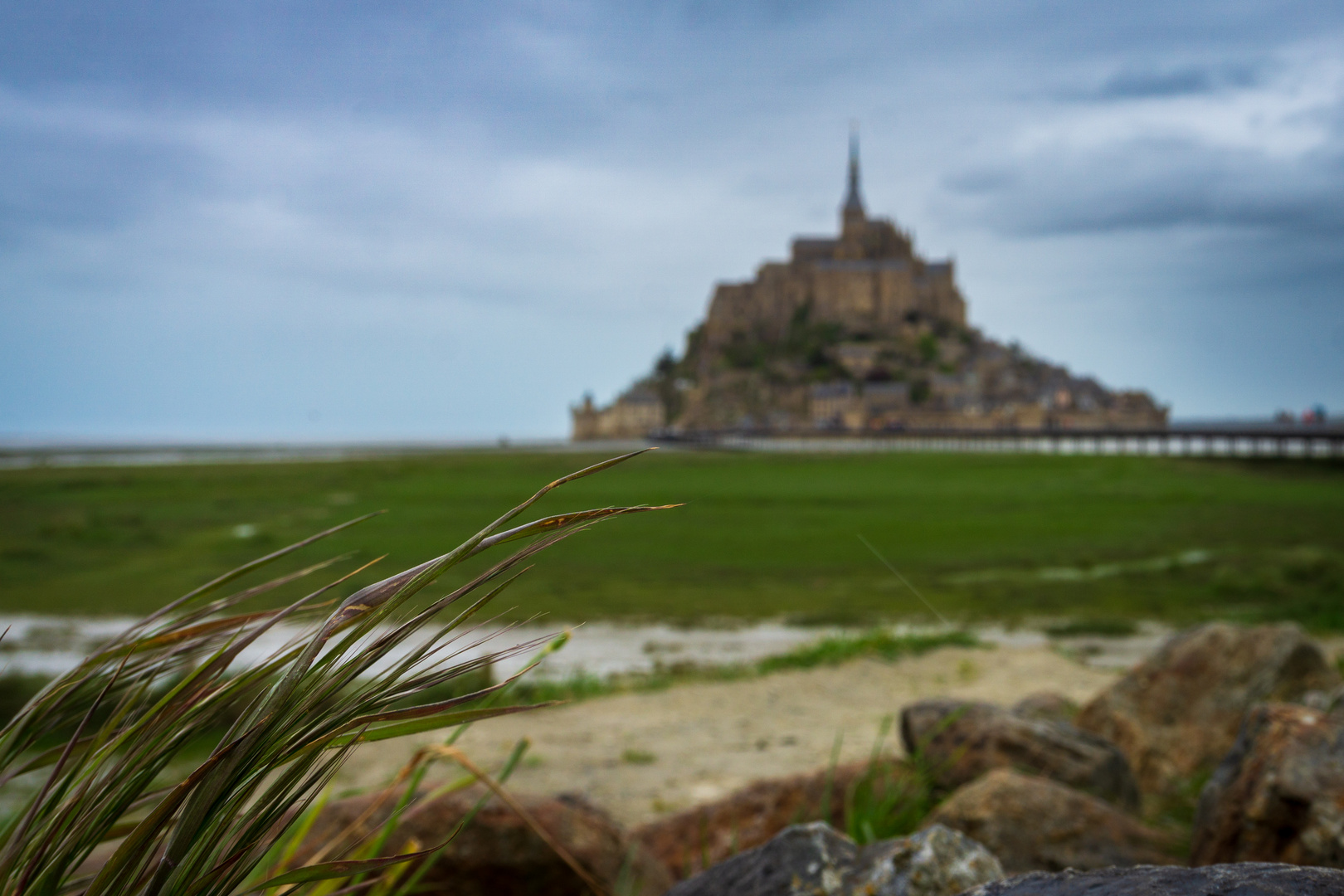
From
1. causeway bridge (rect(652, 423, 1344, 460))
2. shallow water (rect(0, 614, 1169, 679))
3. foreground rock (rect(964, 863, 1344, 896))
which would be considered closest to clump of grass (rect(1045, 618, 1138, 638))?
shallow water (rect(0, 614, 1169, 679))

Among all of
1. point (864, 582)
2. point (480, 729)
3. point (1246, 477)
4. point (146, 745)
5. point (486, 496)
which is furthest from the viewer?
point (1246, 477)

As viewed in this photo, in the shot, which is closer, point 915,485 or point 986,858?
point 986,858

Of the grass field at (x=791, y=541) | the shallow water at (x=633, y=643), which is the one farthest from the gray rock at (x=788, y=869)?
the shallow water at (x=633, y=643)

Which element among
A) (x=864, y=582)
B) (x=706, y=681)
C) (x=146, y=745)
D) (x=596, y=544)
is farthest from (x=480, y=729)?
(x=596, y=544)

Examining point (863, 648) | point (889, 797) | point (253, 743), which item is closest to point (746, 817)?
point (889, 797)

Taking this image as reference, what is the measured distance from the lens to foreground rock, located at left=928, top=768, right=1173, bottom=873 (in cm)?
262

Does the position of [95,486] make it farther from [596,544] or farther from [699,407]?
[699,407]

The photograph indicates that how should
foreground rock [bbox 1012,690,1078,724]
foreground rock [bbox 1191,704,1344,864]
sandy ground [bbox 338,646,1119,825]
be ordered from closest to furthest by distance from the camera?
foreground rock [bbox 1191,704,1344,864]
sandy ground [bbox 338,646,1119,825]
foreground rock [bbox 1012,690,1078,724]

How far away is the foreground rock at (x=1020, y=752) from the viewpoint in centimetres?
350

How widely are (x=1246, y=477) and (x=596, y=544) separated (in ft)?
90.0

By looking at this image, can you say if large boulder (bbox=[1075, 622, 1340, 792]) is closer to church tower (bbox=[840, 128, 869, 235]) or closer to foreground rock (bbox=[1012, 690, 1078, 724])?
foreground rock (bbox=[1012, 690, 1078, 724])

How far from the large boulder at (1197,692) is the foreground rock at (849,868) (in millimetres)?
3271

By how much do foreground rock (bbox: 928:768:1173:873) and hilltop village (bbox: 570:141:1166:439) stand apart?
93125mm

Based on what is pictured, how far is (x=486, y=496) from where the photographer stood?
2817cm
